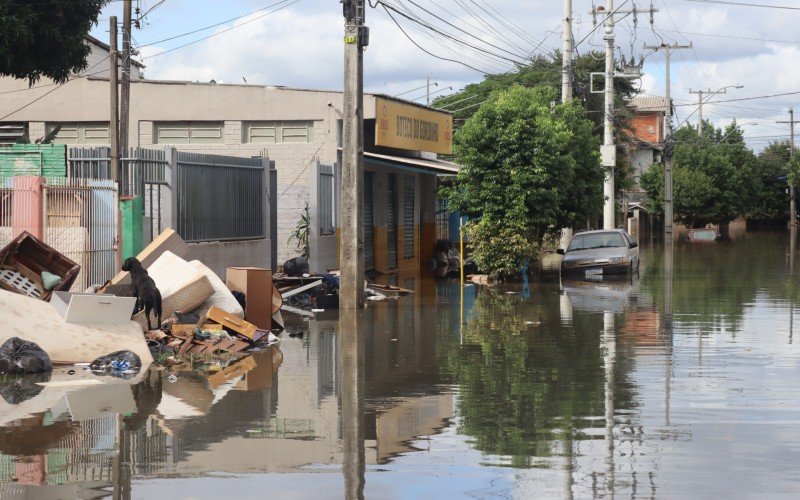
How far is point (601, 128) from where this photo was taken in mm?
64750

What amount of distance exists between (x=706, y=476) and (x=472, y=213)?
23.6 meters

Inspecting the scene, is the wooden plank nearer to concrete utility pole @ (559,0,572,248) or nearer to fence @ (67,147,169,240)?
fence @ (67,147,169,240)

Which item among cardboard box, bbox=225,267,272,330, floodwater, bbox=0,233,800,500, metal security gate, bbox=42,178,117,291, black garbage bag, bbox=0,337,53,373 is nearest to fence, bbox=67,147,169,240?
metal security gate, bbox=42,178,117,291

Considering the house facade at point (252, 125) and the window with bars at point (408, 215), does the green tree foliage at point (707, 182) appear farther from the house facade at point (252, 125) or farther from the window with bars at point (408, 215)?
the house facade at point (252, 125)

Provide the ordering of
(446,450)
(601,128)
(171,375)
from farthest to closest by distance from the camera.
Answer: (601,128) < (171,375) < (446,450)

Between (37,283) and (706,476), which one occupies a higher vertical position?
(37,283)

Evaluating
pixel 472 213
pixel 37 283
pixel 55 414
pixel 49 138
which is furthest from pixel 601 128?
pixel 55 414

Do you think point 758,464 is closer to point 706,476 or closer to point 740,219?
point 706,476

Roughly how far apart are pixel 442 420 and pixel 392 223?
25.4 meters

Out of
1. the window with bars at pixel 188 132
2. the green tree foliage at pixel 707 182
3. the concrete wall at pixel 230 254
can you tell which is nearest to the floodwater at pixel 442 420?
the concrete wall at pixel 230 254

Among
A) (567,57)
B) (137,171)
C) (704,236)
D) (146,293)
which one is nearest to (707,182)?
A: (704,236)

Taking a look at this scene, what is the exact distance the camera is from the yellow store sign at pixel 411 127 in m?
31.3

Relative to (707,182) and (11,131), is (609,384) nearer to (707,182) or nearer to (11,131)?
(11,131)

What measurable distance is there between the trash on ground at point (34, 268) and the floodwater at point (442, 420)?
3526 mm
